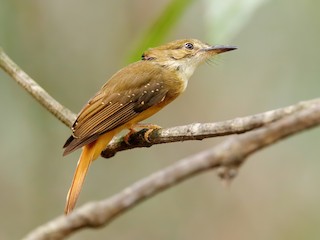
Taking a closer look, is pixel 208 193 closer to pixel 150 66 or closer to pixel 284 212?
pixel 284 212

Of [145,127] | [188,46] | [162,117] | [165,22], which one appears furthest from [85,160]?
[162,117]

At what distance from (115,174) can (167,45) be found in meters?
2.22

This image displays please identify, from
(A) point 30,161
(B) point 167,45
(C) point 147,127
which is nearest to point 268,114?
(C) point 147,127

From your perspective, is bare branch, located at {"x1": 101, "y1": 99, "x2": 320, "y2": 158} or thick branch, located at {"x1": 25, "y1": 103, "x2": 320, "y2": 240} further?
bare branch, located at {"x1": 101, "y1": 99, "x2": 320, "y2": 158}

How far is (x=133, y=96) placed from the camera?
11.2ft

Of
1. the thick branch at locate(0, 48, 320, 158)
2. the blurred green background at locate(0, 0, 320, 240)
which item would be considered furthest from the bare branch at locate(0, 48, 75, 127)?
the blurred green background at locate(0, 0, 320, 240)

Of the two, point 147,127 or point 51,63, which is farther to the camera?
point 51,63

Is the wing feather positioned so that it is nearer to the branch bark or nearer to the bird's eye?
the bird's eye

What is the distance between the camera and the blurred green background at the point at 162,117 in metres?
4.93

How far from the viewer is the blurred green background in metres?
4.93

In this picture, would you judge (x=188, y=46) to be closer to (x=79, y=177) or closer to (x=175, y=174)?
(x=79, y=177)

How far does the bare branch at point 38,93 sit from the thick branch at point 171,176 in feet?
6.85

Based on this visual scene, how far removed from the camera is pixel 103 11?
623 centimetres

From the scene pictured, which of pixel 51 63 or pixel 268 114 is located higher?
pixel 51 63
